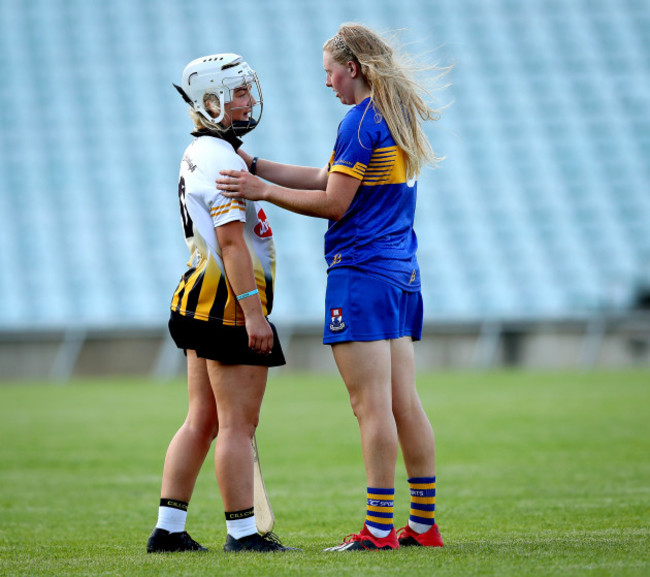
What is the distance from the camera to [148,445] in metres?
9.65

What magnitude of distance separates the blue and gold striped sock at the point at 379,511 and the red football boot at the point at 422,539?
204 mm

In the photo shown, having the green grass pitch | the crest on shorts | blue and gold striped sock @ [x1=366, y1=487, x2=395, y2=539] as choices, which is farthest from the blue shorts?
the green grass pitch

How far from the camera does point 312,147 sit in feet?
101

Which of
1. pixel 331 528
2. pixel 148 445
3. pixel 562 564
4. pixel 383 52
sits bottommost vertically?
pixel 148 445

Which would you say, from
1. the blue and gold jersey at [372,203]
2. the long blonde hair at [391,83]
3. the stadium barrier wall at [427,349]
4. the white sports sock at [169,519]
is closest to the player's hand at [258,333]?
the blue and gold jersey at [372,203]

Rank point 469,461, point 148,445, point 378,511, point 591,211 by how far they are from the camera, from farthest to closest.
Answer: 1. point 591,211
2. point 148,445
3. point 469,461
4. point 378,511

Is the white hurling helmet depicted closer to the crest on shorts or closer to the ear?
the ear

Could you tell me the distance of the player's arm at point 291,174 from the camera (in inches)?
198

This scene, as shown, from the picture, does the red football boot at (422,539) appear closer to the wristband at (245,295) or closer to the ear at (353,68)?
the wristband at (245,295)

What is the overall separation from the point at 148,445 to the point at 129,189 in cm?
2013

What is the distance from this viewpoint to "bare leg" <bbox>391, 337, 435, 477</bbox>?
4.58 metres

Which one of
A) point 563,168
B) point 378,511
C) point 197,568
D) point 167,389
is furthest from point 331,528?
point 563,168

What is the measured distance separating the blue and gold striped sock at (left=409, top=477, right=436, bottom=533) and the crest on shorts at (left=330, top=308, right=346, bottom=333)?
73 centimetres

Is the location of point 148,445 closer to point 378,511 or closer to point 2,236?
point 378,511
